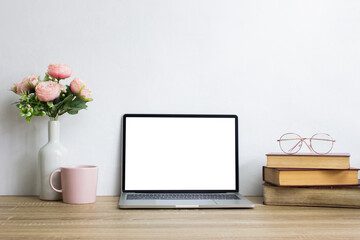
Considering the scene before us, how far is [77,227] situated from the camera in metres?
0.88

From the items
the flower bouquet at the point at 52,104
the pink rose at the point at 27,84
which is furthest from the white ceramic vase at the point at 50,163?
the pink rose at the point at 27,84

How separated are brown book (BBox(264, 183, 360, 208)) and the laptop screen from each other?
0.56ft

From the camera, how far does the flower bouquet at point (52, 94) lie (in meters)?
1.16

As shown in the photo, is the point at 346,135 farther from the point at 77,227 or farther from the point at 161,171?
the point at 77,227

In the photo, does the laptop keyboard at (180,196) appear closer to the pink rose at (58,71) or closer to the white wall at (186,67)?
the white wall at (186,67)

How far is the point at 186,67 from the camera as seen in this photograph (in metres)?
1.33

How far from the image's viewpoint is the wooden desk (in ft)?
2.73

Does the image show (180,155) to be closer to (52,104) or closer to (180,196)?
(180,196)

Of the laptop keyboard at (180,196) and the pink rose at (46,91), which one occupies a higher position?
the pink rose at (46,91)

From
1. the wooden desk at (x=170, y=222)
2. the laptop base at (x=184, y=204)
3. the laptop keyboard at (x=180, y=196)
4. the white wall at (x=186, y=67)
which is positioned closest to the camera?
the wooden desk at (x=170, y=222)

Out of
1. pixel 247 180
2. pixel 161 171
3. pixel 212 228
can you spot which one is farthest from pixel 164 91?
pixel 212 228

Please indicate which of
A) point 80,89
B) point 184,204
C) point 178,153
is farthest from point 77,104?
point 184,204

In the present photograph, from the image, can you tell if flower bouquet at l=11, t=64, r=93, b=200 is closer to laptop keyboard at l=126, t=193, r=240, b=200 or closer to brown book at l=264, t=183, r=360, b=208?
laptop keyboard at l=126, t=193, r=240, b=200

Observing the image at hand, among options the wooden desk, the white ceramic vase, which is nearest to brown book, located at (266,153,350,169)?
the wooden desk
